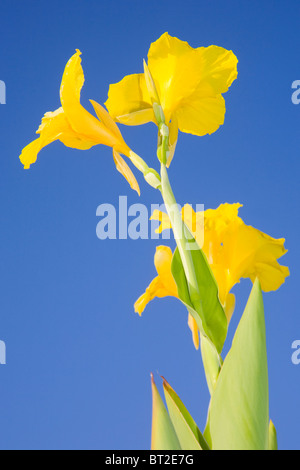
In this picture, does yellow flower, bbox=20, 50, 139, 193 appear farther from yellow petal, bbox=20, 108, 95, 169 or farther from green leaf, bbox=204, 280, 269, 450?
green leaf, bbox=204, 280, 269, 450

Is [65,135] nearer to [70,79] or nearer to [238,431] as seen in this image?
[70,79]

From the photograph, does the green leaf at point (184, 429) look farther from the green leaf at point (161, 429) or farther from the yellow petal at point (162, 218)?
the yellow petal at point (162, 218)

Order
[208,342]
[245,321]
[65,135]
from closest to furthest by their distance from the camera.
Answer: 1. [245,321]
2. [208,342]
3. [65,135]

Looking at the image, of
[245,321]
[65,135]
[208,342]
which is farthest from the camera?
[65,135]

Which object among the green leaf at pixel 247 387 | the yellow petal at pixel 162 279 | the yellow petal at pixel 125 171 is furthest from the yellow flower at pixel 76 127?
the green leaf at pixel 247 387

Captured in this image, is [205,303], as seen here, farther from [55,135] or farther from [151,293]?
[55,135]

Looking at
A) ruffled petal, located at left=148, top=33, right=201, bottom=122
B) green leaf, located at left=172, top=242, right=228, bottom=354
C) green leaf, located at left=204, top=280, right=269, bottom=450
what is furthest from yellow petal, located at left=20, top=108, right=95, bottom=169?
green leaf, located at left=204, top=280, right=269, bottom=450
